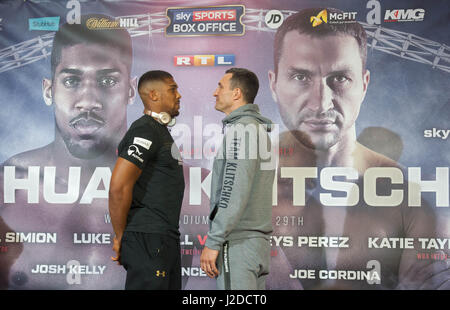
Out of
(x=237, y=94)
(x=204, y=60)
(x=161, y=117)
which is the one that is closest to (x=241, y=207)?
(x=237, y=94)

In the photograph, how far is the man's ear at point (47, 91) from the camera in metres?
4.17

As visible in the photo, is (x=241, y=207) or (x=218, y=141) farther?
(x=218, y=141)

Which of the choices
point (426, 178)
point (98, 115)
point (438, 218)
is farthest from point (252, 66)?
point (438, 218)

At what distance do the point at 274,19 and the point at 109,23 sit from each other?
1359 millimetres

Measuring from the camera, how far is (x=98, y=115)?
4117mm

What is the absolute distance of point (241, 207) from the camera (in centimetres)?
220

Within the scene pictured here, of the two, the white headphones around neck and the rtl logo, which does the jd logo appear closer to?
the rtl logo

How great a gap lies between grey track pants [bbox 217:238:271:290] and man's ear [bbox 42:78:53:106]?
2560 mm

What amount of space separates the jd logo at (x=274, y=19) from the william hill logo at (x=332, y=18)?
0.80 ft

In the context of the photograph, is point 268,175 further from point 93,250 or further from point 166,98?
point 93,250

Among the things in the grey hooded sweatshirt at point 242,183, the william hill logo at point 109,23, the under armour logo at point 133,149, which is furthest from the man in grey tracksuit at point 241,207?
the william hill logo at point 109,23

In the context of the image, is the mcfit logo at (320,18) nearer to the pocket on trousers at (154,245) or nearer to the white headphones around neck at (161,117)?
the white headphones around neck at (161,117)

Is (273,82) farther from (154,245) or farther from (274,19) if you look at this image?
(154,245)
